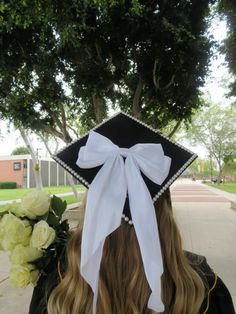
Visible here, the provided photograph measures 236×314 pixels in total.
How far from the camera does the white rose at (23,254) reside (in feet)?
4.76

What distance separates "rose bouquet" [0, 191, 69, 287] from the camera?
1.43 metres

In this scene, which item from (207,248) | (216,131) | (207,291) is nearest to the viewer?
(207,291)

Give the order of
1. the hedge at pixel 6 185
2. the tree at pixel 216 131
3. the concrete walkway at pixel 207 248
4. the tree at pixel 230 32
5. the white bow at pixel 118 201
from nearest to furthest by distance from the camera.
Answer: the white bow at pixel 118 201 < the concrete walkway at pixel 207 248 < the tree at pixel 230 32 < the tree at pixel 216 131 < the hedge at pixel 6 185

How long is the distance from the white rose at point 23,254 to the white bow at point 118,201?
1.04 feet

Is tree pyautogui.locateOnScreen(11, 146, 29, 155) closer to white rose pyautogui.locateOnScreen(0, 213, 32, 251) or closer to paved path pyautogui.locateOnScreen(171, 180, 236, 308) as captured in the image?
paved path pyautogui.locateOnScreen(171, 180, 236, 308)

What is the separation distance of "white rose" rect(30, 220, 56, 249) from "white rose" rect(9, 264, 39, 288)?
10 centimetres

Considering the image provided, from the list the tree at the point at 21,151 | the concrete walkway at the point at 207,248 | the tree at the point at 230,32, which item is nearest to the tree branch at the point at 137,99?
the tree at the point at 230,32

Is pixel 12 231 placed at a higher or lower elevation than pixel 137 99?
lower

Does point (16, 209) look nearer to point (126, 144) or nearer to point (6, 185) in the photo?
point (126, 144)

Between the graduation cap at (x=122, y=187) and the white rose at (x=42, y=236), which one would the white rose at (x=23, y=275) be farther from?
the graduation cap at (x=122, y=187)

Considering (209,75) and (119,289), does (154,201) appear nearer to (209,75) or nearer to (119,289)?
(119,289)

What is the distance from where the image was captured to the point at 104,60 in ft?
29.5

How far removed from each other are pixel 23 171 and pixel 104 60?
60127 mm

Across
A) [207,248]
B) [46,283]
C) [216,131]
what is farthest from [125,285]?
[216,131]
